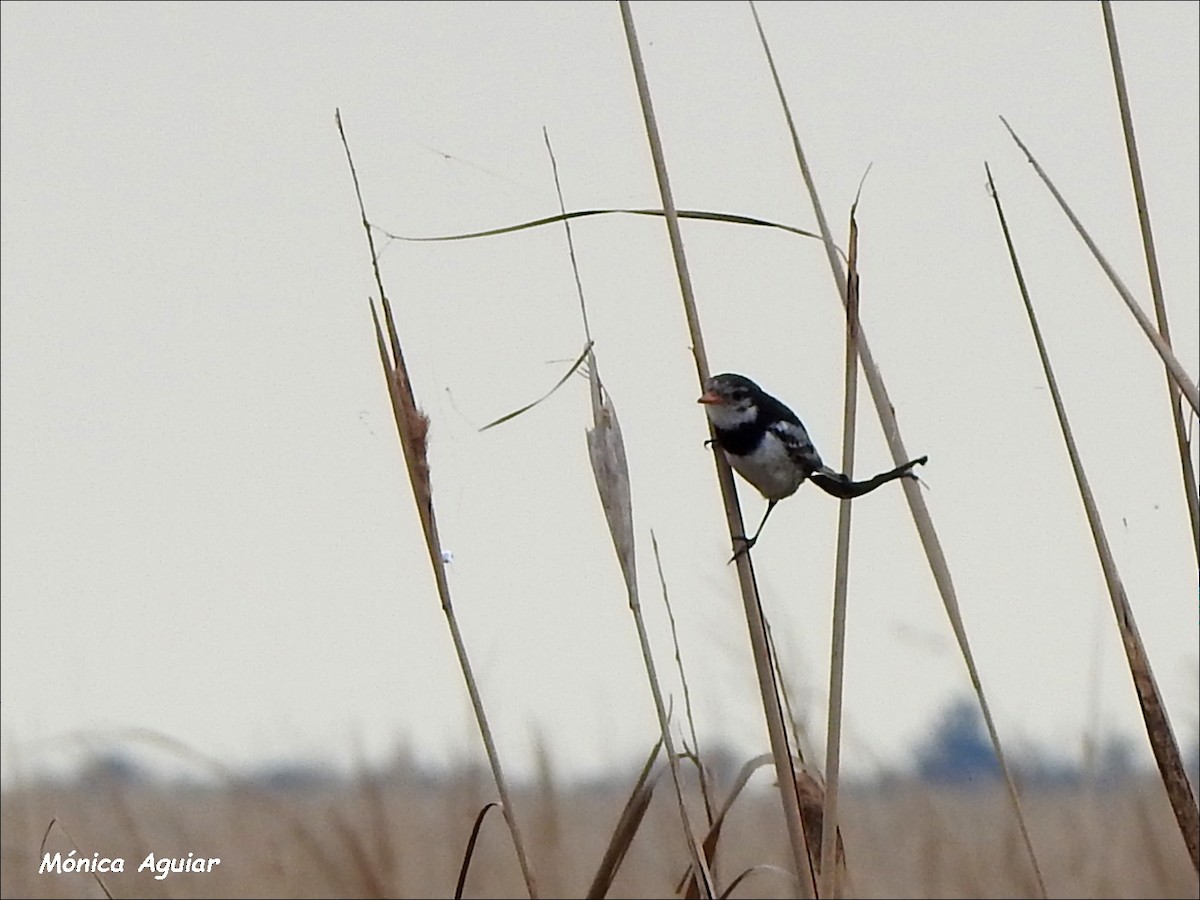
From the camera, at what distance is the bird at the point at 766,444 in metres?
2.60

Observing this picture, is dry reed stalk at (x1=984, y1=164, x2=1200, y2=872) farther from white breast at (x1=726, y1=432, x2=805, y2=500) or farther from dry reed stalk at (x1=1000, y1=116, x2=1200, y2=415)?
white breast at (x1=726, y1=432, x2=805, y2=500)

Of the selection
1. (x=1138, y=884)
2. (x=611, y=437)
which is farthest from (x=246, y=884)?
(x=611, y=437)

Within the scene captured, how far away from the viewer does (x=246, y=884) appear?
3.82 meters

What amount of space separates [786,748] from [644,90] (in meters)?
0.78

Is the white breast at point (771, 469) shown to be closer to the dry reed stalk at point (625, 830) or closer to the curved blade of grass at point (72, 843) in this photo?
the dry reed stalk at point (625, 830)

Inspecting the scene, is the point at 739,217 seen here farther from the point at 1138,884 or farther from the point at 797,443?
the point at 1138,884

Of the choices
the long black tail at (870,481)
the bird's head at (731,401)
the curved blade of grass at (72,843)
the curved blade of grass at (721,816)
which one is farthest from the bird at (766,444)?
the curved blade of grass at (72,843)

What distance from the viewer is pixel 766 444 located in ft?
9.11

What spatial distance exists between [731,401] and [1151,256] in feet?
2.31

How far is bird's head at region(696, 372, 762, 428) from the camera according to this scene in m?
2.37

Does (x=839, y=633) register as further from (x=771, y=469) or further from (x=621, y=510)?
(x=771, y=469)

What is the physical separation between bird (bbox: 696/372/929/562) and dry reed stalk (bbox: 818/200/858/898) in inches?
21.4

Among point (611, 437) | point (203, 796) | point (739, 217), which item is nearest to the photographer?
point (611, 437)

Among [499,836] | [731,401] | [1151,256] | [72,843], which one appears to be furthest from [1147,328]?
[499,836]
